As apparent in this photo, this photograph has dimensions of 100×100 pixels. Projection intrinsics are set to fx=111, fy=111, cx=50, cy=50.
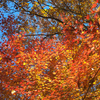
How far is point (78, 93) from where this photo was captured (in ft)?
27.1

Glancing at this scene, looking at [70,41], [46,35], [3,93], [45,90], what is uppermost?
[46,35]

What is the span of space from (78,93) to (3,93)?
21.0 ft

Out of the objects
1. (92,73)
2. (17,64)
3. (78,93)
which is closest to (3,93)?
(17,64)

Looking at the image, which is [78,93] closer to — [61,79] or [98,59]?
[61,79]

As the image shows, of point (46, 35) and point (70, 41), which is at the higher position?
point (46, 35)

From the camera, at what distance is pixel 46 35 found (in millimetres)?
12422

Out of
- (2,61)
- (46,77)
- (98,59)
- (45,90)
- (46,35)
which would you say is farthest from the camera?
(46,35)

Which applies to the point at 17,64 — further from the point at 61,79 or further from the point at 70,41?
the point at 70,41

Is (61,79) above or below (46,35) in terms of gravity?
below

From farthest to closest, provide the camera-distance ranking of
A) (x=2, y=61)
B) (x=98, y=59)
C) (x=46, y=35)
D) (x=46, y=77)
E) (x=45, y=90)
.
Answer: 1. (x=46, y=35)
2. (x=2, y=61)
3. (x=46, y=77)
4. (x=45, y=90)
5. (x=98, y=59)

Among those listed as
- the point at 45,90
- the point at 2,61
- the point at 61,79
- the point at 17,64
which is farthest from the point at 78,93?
the point at 2,61

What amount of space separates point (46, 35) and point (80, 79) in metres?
6.22

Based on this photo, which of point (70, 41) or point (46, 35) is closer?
point (70, 41)

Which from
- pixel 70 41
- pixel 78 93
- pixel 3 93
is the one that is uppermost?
pixel 70 41
